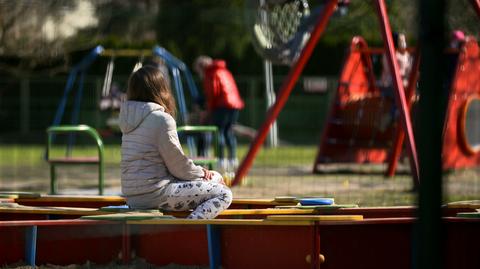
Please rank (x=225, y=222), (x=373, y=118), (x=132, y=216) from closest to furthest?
(x=225, y=222), (x=132, y=216), (x=373, y=118)

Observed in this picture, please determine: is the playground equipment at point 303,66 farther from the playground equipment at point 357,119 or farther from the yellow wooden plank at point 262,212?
the playground equipment at point 357,119

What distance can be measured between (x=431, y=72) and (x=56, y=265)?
11.0 feet

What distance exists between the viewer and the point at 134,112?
5801 mm

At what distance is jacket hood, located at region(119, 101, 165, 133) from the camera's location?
5.78 meters

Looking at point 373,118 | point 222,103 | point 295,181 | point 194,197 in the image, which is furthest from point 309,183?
point 194,197

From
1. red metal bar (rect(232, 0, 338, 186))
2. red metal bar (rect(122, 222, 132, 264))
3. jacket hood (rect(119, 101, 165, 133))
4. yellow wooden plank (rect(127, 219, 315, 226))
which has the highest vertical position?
red metal bar (rect(232, 0, 338, 186))

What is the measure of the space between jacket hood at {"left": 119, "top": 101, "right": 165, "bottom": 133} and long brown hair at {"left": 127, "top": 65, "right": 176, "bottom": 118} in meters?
0.04

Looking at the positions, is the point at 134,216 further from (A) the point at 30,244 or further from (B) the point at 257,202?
(B) the point at 257,202

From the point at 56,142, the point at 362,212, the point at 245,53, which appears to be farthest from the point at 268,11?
the point at 245,53

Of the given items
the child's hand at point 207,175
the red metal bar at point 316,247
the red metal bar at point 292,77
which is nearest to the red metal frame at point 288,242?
the red metal bar at point 316,247

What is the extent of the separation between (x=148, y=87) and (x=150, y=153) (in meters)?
0.38

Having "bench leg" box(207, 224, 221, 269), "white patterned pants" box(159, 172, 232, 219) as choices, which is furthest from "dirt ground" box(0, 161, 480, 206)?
"bench leg" box(207, 224, 221, 269)

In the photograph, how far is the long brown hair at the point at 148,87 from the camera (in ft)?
19.0

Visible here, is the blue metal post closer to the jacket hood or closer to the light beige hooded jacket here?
the light beige hooded jacket
